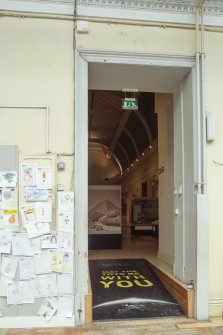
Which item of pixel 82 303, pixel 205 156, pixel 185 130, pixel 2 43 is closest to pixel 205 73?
pixel 185 130

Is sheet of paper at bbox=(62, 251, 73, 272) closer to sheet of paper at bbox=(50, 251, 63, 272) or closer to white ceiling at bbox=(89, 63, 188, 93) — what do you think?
sheet of paper at bbox=(50, 251, 63, 272)

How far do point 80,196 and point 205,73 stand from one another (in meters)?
2.24

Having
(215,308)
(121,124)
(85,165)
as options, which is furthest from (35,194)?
(121,124)

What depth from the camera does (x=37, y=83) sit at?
4238mm

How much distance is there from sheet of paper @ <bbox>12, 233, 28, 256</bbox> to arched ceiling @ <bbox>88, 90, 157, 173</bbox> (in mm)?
5298

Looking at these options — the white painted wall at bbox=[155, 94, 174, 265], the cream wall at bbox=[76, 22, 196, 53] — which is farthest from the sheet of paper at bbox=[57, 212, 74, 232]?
the white painted wall at bbox=[155, 94, 174, 265]

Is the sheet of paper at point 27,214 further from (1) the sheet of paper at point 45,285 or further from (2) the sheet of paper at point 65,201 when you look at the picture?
(1) the sheet of paper at point 45,285

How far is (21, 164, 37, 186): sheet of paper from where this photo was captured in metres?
4.06

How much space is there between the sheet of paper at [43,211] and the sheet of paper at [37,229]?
49mm

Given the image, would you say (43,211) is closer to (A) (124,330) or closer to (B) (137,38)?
(A) (124,330)

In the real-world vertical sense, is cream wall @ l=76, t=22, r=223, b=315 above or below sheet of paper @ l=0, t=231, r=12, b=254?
above

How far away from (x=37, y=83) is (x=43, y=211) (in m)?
1.52

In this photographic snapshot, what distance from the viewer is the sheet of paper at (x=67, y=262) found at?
407 centimetres

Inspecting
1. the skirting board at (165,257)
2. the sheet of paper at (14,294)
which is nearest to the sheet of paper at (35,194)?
the sheet of paper at (14,294)
